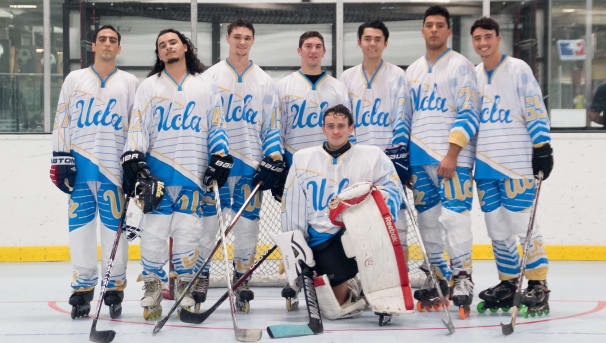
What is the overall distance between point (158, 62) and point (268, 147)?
727 mm

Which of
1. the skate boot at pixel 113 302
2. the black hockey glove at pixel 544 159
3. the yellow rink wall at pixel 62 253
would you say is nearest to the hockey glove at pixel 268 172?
the skate boot at pixel 113 302

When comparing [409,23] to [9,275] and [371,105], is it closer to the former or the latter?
[371,105]

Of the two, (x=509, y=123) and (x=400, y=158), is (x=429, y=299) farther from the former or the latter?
(x=509, y=123)

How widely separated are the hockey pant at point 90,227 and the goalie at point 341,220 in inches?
33.0

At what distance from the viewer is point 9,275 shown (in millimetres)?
5535

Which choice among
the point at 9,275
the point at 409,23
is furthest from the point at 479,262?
the point at 9,275

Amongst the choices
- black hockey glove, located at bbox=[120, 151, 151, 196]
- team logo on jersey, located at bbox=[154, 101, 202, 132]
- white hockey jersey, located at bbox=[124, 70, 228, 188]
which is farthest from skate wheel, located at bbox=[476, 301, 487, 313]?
black hockey glove, located at bbox=[120, 151, 151, 196]

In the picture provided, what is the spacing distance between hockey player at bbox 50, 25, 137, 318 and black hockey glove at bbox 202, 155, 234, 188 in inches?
18.6

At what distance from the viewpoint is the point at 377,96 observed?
4.18m

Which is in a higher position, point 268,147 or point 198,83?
point 198,83

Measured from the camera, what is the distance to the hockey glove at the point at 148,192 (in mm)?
3547

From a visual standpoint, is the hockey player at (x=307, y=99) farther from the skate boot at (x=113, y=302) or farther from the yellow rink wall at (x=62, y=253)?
the yellow rink wall at (x=62, y=253)

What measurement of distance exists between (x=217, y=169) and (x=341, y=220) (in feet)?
2.13

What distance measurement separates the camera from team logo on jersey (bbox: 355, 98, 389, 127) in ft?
13.6
